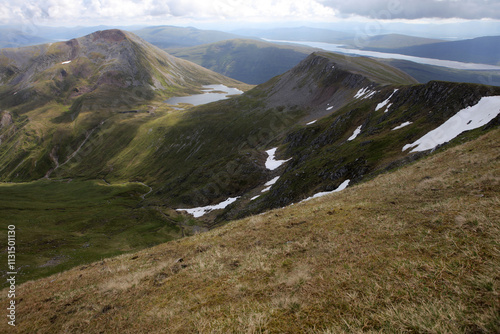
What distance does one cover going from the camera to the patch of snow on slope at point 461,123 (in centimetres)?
3731

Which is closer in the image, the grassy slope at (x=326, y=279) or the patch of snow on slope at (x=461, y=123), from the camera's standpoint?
the grassy slope at (x=326, y=279)

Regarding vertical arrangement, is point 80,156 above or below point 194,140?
below

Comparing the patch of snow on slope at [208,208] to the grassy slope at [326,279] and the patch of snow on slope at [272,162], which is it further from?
the grassy slope at [326,279]

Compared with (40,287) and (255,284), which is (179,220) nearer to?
(40,287)

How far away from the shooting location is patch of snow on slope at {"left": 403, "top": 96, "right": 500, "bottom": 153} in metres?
37.3

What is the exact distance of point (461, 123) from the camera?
133ft

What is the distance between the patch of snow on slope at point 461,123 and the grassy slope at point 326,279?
24.4 metres

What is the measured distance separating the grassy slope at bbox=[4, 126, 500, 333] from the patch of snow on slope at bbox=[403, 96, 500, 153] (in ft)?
80.2

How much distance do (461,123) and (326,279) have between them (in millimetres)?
48109

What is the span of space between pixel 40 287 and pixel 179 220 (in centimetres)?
6120

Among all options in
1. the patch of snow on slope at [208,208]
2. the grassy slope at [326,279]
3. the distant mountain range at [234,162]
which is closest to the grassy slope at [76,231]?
the distant mountain range at [234,162]

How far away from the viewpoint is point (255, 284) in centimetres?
962

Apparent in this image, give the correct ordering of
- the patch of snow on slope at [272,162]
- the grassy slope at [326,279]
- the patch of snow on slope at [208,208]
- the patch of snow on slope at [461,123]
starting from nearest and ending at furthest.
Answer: the grassy slope at [326,279] < the patch of snow on slope at [461,123] < the patch of snow on slope at [208,208] < the patch of snow on slope at [272,162]

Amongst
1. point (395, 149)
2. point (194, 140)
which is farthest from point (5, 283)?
point (194, 140)
